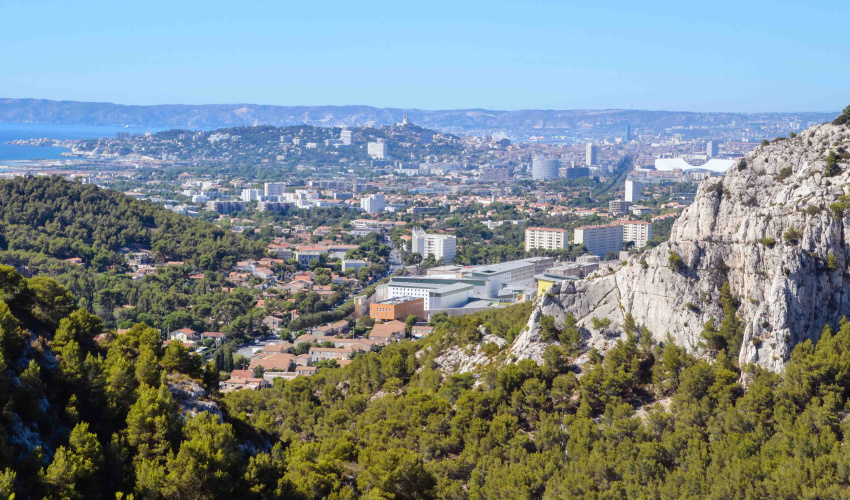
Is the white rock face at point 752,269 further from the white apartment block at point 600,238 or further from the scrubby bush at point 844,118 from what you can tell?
the white apartment block at point 600,238

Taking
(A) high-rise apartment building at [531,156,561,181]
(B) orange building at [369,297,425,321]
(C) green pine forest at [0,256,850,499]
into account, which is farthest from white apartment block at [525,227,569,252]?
(A) high-rise apartment building at [531,156,561,181]

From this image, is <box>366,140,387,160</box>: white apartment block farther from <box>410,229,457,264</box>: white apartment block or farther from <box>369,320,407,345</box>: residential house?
<box>369,320,407,345</box>: residential house

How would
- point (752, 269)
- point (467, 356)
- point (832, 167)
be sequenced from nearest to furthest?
1. point (752, 269)
2. point (832, 167)
3. point (467, 356)

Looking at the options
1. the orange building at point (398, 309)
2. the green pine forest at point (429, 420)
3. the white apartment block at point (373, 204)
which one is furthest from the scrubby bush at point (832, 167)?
the white apartment block at point (373, 204)

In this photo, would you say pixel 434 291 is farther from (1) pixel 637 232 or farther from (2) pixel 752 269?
(1) pixel 637 232

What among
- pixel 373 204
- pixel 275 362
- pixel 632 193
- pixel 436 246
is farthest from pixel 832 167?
pixel 632 193

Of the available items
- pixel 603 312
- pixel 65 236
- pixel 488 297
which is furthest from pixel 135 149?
pixel 603 312
